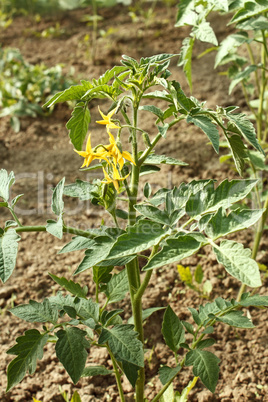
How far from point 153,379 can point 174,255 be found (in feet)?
2.65

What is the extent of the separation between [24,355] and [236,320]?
17.2 inches

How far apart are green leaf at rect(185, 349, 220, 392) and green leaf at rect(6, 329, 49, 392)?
31 centimetres

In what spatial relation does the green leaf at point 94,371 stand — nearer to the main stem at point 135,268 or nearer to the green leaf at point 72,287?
the main stem at point 135,268

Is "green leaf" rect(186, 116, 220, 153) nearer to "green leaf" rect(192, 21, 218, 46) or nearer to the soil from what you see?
"green leaf" rect(192, 21, 218, 46)

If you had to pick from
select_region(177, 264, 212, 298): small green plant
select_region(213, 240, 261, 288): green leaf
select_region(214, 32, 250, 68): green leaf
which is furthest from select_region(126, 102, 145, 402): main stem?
select_region(214, 32, 250, 68): green leaf

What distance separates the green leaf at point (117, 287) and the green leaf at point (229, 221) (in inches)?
15.3

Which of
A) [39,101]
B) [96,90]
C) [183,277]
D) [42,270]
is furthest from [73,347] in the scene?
[39,101]

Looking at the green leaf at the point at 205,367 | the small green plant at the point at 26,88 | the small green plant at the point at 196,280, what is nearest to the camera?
the green leaf at the point at 205,367

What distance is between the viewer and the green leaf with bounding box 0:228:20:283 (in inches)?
31.3

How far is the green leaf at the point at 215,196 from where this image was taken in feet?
2.72

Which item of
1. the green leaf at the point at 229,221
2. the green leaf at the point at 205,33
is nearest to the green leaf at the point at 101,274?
the green leaf at the point at 229,221

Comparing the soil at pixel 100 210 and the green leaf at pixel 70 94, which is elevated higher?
the green leaf at pixel 70 94

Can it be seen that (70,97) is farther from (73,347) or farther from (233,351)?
(233,351)

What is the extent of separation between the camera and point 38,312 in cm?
98
